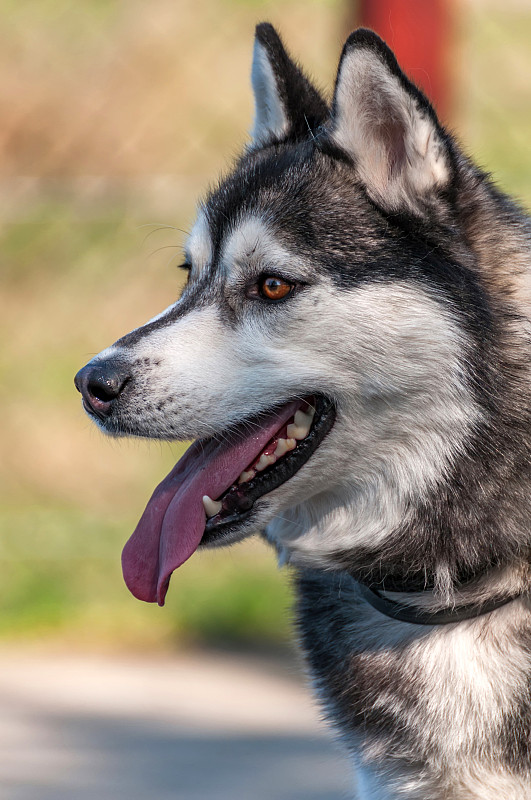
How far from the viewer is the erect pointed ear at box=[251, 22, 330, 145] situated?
119 inches

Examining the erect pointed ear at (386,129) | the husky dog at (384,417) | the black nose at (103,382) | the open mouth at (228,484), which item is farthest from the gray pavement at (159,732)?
the erect pointed ear at (386,129)

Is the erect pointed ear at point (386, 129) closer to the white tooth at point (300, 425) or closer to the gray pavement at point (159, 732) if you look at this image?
the white tooth at point (300, 425)

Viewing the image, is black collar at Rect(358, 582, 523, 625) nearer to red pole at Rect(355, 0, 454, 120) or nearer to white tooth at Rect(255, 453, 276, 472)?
white tooth at Rect(255, 453, 276, 472)

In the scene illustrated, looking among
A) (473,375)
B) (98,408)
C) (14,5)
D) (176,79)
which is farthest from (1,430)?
(473,375)

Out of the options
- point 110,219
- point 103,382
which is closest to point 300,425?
point 103,382

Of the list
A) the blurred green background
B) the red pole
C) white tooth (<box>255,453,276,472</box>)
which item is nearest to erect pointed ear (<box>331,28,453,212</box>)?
white tooth (<box>255,453,276,472</box>)

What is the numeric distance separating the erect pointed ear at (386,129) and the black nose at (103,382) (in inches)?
28.6

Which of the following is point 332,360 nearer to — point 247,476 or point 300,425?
point 300,425

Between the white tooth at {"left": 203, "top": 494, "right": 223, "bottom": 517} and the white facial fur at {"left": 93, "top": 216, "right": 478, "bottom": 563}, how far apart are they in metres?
0.10

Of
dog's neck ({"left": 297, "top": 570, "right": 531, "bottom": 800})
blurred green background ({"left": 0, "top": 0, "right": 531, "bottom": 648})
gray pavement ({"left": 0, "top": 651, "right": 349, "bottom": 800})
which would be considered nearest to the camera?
dog's neck ({"left": 297, "top": 570, "right": 531, "bottom": 800})

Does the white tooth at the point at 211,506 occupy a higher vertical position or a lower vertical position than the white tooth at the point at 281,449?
lower

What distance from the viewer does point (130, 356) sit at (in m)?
2.55

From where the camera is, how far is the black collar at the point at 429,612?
2.57 m

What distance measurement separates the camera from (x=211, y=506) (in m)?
2.55
